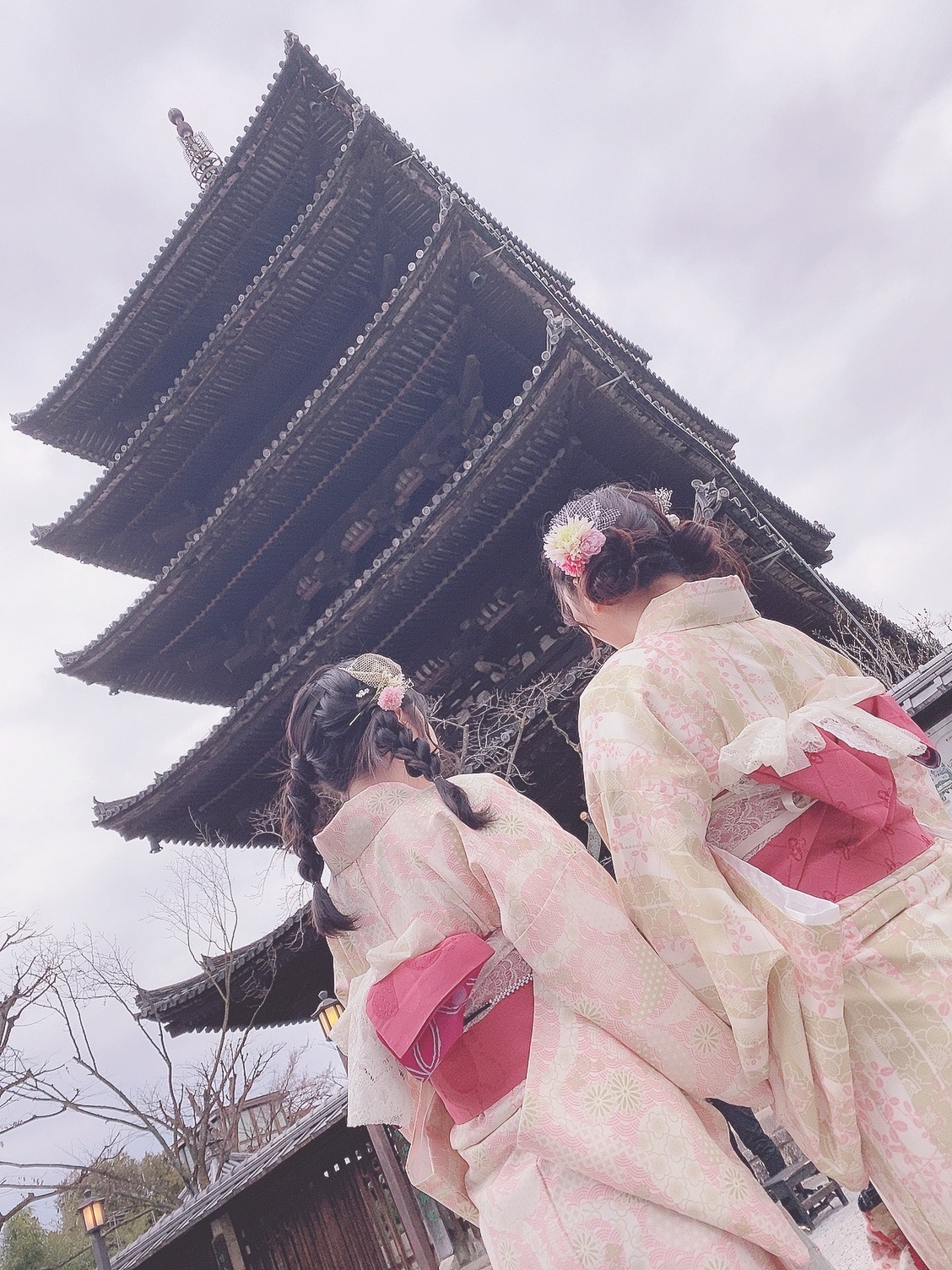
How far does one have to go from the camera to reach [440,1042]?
4.92 ft

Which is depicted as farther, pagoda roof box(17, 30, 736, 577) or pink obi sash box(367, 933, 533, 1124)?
pagoda roof box(17, 30, 736, 577)

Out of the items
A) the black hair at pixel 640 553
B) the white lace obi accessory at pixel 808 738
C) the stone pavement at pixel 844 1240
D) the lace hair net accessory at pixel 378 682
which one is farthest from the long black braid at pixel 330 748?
the stone pavement at pixel 844 1240

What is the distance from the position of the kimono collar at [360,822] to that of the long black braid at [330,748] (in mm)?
68

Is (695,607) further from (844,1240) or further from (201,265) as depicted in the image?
(201,265)

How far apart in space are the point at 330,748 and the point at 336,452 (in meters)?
6.41

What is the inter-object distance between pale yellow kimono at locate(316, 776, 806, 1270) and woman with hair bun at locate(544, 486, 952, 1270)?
0.32ft

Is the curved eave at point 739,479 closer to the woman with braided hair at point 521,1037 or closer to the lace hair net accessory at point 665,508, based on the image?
the lace hair net accessory at point 665,508

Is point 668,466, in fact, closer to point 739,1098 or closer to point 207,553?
point 207,553

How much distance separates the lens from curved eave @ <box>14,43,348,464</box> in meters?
7.95

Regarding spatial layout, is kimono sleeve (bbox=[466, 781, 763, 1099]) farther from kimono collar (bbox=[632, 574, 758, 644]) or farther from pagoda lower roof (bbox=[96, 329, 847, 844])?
pagoda lower roof (bbox=[96, 329, 847, 844])

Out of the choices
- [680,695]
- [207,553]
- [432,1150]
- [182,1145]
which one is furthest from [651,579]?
[182,1145]

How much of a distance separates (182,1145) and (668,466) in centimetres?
1347

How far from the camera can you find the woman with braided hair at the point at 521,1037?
1281 millimetres

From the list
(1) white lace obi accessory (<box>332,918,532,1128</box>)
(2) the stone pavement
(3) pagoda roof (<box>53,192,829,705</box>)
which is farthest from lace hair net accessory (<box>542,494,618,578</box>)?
(3) pagoda roof (<box>53,192,829,705</box>)
